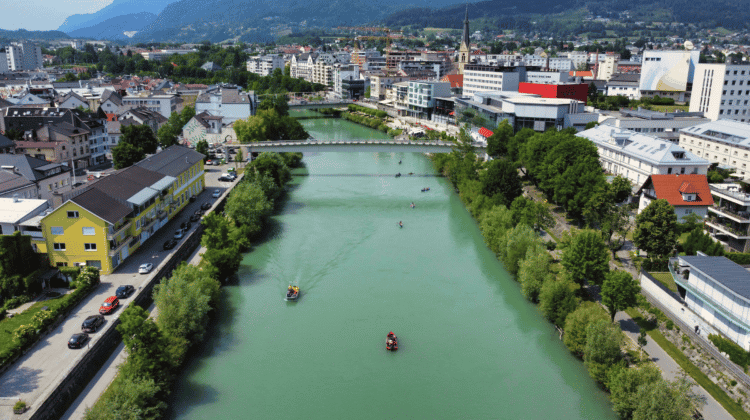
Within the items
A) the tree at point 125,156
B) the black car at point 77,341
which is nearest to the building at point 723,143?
the black car at point 77,341

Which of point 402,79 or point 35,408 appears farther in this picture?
point 402,79

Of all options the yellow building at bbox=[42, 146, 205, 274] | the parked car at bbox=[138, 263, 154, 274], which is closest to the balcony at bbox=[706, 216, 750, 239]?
the parked car at bbox=[138, 263, 154, 274]

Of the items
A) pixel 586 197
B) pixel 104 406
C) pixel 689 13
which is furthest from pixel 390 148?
pixel 689 13

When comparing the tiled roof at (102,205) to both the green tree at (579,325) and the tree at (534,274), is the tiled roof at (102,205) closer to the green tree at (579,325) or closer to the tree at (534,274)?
the tree at (534,274)

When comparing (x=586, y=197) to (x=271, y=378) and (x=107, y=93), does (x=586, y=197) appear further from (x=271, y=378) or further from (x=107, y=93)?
(x=107, y=93)

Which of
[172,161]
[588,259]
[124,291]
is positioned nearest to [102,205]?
[124,291]

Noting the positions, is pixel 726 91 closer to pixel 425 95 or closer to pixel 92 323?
pixel 425 95
